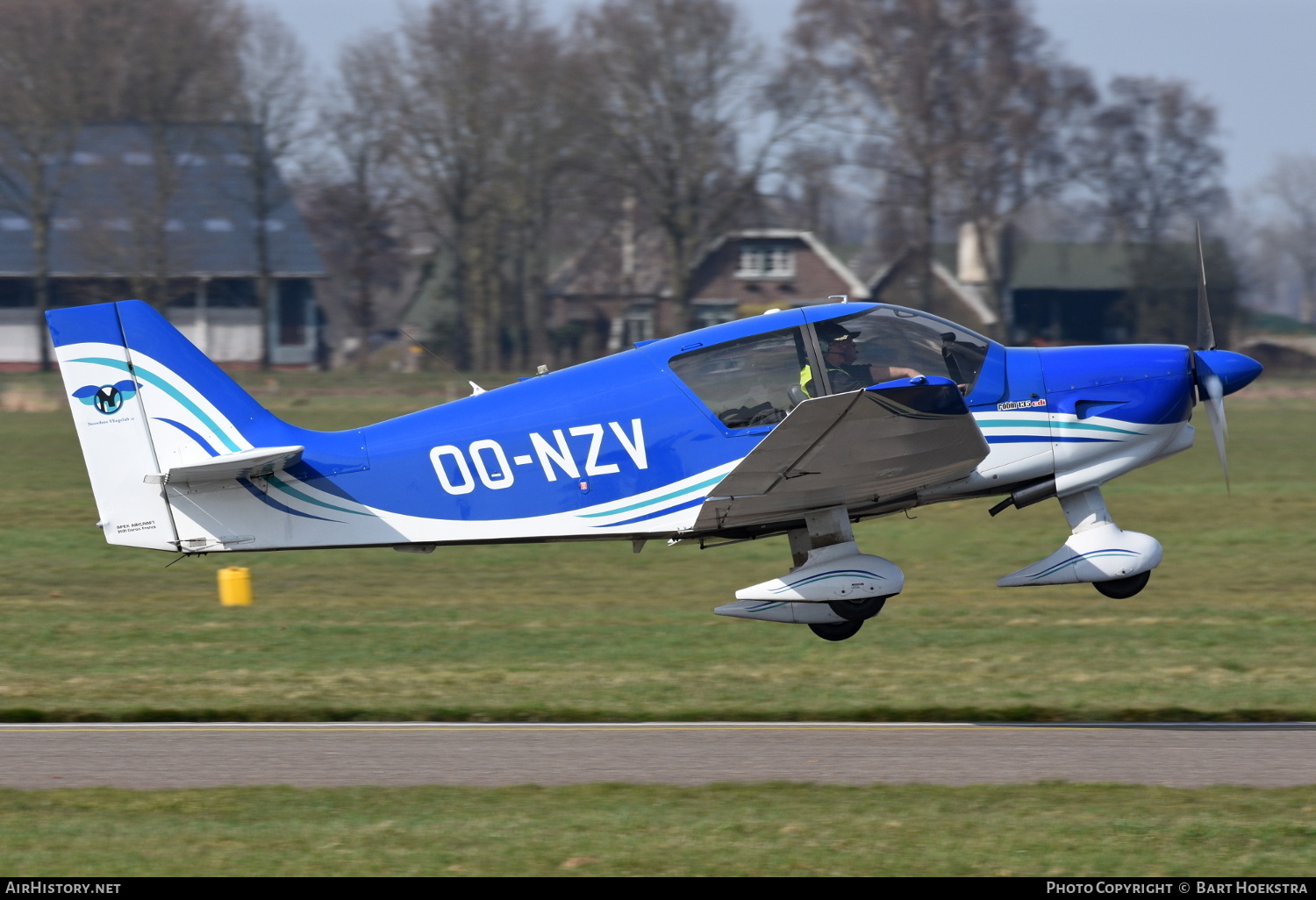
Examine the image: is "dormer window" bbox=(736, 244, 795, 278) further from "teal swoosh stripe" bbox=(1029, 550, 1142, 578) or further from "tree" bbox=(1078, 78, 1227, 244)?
"teal swoosh stripe" bbox=(1029, 550, 1142, 578)

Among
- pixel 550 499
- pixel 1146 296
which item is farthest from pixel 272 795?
pixel 1146 296

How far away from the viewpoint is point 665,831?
7.84 meters

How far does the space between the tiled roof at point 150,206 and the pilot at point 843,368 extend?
1801 inches

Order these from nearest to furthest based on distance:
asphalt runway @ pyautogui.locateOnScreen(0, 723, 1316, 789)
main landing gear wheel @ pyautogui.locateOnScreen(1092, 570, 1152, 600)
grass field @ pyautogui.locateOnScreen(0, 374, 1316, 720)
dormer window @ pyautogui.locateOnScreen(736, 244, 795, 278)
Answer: asphalt runway @ pyautogui.locateOnScreen(0, 723, 1316, 789) → main landing gear wheel @ pyautogui.locateOnScreen(1092, 570, 1152, 600) → grass field @ pyautogui.locateOnScreen(0, 374, 1316, 720) → dormer window @ pyautogui.locateOnScreen(736, 244, 795, 278)

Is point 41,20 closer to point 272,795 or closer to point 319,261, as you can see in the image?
point 319,261

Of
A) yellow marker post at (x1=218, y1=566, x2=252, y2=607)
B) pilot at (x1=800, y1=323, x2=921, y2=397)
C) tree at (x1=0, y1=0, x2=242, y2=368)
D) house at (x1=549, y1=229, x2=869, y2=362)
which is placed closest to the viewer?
pilot at (x1=800, y1=323, x2=921, y2=397)

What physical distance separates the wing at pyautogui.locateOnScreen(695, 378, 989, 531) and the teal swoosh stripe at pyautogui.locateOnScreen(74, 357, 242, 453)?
11.6 feet

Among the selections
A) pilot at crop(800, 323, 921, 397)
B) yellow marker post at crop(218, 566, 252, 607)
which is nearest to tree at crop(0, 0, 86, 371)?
yellow marker post at crop(218, 566, 252, 607)

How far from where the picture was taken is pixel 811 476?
32.2 feet

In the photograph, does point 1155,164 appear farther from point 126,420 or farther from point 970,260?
point 126,420

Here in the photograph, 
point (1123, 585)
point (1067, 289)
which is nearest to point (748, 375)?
point (1123, 585)

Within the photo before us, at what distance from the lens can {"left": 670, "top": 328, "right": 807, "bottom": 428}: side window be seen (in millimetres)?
9844

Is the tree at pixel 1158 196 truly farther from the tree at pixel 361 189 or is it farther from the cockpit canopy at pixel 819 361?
the cockpit canopy at pixel 819 361

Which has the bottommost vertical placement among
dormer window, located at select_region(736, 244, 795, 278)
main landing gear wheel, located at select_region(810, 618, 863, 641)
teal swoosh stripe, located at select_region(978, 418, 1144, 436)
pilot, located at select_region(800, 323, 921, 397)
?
main landing gear wheel, located at select_region(810, 618, 863, 641)
